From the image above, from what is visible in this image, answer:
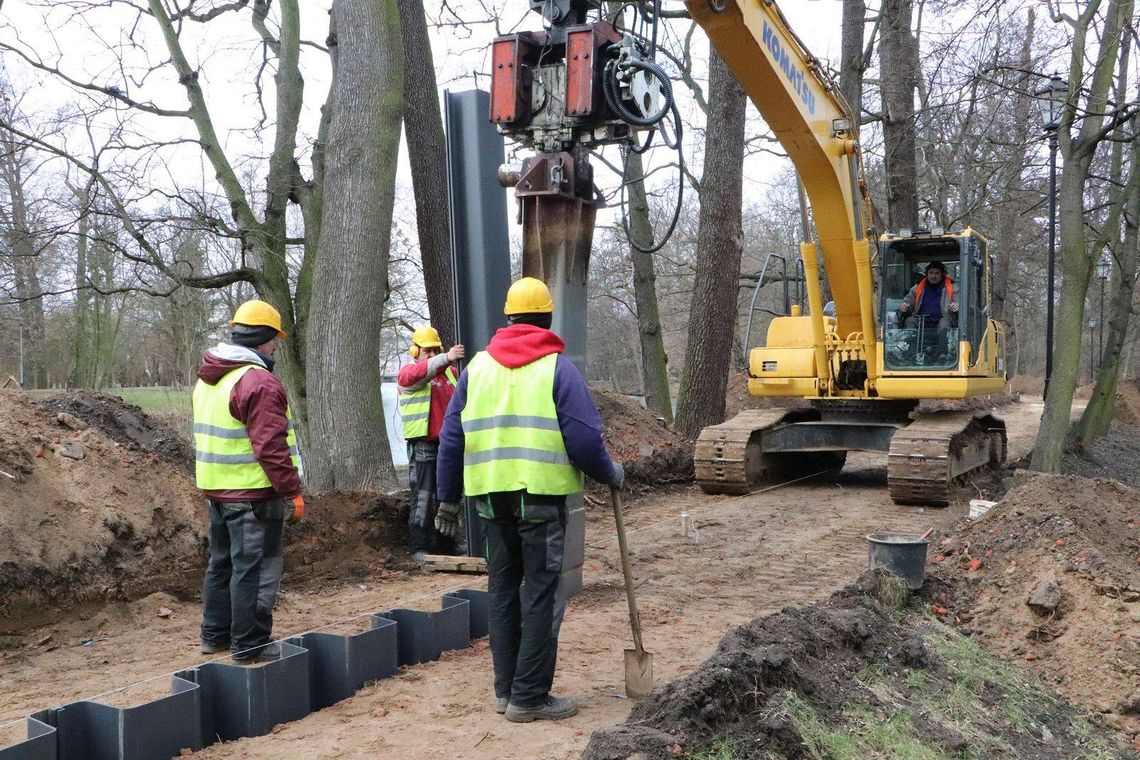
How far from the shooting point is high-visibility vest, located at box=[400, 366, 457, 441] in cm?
757

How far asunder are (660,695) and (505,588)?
0.84 metres

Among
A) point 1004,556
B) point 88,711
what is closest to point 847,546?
point 1004,556

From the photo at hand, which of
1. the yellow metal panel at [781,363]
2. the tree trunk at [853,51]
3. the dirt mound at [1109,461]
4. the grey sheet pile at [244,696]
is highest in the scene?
the tree trunk at [853,51]

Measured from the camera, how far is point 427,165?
416 inches

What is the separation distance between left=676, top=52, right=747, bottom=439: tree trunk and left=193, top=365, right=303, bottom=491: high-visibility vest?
9.06 m

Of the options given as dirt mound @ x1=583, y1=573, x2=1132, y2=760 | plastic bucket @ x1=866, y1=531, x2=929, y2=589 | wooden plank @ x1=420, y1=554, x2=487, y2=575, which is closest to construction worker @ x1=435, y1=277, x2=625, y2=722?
dirt mound @ x1=583, y1=573, x2=1132, y2=760

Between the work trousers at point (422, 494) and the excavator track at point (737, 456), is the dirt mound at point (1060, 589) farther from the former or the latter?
the work trousers at point (422, 494)

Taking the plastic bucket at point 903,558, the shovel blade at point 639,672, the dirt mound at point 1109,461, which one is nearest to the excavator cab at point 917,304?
the dirt mound at point 1109,461

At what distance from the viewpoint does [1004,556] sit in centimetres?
698

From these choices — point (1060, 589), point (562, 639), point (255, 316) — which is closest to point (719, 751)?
point (562, 639)

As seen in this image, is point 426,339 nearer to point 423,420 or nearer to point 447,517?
point 423,420

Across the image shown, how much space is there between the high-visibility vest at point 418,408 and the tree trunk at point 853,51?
Answer: 1088 centimetres

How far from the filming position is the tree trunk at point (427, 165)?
10.5 metres

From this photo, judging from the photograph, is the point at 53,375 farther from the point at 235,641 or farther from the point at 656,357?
the point at 235,641
